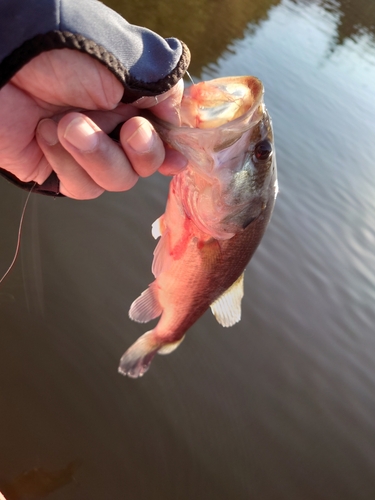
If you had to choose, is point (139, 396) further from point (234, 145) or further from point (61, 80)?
point (61, 80)

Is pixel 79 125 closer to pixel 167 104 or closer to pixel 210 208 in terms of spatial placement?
pixel 167 104

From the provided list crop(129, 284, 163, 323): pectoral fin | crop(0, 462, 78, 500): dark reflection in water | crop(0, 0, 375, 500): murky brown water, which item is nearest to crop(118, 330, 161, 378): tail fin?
crop(129, 284, 163, 323): pectoral fin

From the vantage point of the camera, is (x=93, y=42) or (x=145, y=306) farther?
(x=145, y=306)

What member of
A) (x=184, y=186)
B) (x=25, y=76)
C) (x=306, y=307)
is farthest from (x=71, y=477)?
(x=306, y=307)

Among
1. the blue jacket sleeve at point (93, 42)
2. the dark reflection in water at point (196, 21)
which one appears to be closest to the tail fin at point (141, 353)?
the blue jacket sleeve at point (93, 42)

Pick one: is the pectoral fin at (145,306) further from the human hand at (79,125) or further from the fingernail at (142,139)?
the fingernail at (142,139)

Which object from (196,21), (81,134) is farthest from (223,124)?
(196,21)
